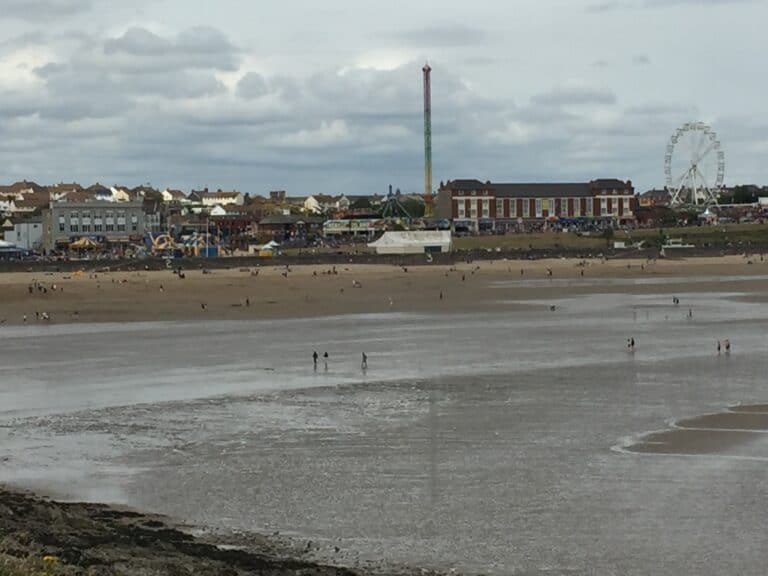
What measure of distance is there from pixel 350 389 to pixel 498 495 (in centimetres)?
1143

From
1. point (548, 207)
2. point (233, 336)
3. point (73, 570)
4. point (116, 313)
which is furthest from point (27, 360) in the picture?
point (548, 207)

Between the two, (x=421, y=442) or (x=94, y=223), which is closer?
(x=421, y=442)

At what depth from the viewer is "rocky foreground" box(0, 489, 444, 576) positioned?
1480 centimetres

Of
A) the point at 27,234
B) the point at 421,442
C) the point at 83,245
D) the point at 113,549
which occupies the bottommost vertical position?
the point at 421,442

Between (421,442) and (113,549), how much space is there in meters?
9.32

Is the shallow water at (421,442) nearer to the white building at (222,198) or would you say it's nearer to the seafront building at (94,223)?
the seafront building at (94,223)

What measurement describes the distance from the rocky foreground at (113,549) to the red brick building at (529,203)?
120 meters

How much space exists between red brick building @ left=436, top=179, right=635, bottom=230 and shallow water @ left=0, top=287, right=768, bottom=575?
313ft

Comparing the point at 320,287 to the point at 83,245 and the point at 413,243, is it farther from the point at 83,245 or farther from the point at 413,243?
the point at 83,245

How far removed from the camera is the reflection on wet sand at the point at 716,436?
23297 millimetres

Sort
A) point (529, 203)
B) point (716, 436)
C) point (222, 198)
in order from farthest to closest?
point (222, 198) < point (529, 203) < point (716, 436)

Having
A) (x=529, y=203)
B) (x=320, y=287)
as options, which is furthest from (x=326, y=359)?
(x=529, y=203)

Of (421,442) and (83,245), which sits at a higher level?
(83,245)

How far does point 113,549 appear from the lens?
16203 millimetres
